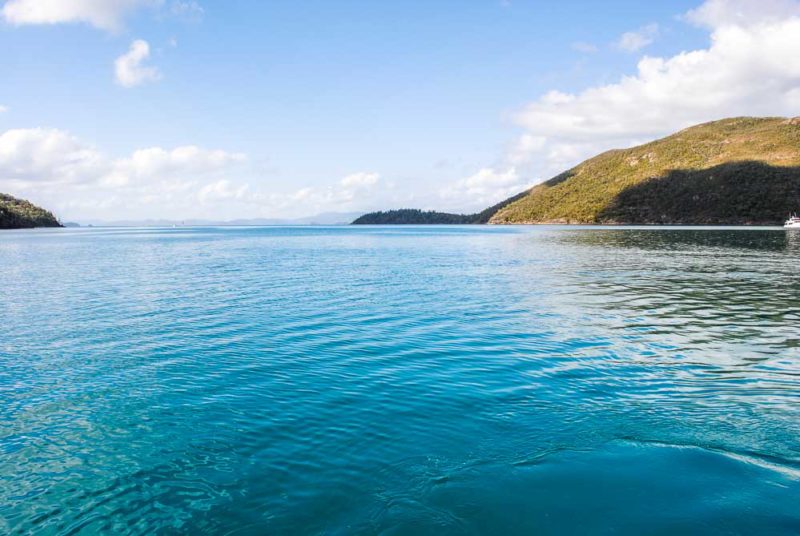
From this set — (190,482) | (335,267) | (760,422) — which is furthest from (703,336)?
(335,267)

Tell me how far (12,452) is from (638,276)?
57.0 meters

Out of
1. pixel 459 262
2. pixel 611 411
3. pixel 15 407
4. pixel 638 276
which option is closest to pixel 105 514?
pixel 15 407

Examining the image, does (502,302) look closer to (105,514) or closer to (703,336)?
(703,336)

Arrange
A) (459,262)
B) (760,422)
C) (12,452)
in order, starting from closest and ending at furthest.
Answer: (12,452)
(760,422)
(459,262)

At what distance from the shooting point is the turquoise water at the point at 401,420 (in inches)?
434

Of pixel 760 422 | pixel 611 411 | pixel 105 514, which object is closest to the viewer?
pixel 105 514

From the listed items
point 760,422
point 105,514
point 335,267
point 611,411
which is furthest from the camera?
point 335,267

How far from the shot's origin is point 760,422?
1522 cm

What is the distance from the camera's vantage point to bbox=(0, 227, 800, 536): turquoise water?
11016 mm

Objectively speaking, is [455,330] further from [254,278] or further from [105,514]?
[254,278]

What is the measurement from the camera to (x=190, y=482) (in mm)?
12375

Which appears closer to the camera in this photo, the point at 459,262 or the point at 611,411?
the point at 611,411

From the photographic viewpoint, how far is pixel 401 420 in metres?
15.9

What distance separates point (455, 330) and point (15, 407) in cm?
2071
